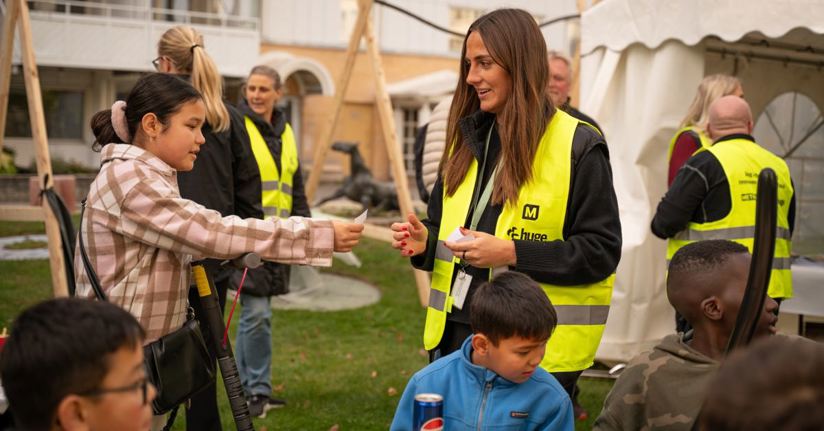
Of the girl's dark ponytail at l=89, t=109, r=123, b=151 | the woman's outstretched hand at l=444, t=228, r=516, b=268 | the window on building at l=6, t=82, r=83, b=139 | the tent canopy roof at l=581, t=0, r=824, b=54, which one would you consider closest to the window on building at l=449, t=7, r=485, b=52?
the window on building at l=6, t=82, r=83, b=139

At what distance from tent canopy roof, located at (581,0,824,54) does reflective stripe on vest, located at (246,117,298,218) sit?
2.33 metres

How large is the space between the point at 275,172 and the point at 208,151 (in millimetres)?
1280

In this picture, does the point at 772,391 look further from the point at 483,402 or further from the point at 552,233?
the point at 552,233

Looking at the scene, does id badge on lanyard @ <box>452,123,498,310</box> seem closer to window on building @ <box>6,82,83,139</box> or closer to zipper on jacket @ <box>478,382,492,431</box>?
zipper on jacket @ <box>478,382,492,431</box>

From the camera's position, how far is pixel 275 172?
628cm

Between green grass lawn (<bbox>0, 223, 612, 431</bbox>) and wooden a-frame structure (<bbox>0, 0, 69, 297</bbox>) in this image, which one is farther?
wooden a-frame structure (<bbox>0, 0, 69, 297</bbox>)

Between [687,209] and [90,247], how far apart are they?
3364mm

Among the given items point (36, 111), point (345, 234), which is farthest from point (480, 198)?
point (36, 111)

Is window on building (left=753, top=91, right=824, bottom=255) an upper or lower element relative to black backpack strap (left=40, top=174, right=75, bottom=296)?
upper

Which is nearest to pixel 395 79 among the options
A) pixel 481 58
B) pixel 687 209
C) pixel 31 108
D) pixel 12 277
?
pixel 12 277

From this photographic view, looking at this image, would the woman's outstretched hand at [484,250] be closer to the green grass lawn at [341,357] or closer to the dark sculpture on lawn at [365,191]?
the green grass lawn at [341,357]

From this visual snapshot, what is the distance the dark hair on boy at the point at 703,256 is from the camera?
3.12 m

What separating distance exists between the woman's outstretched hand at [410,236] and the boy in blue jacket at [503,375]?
52cm

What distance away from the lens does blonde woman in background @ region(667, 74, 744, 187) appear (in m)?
6.11
